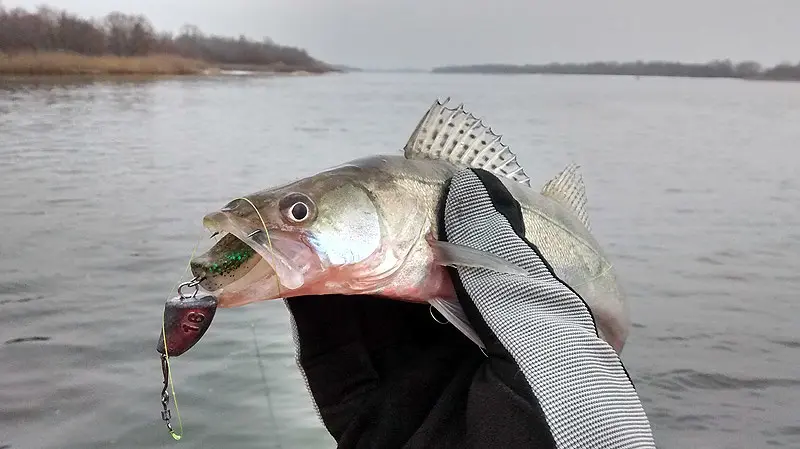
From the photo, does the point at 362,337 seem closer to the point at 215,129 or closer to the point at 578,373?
→ the point at 578,373

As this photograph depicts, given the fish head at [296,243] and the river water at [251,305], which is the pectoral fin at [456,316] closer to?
the fish head at [296,243]

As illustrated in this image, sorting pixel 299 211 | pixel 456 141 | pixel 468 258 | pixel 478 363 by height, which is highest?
pixel 456 141

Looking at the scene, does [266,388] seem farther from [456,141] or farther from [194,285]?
[194,285]

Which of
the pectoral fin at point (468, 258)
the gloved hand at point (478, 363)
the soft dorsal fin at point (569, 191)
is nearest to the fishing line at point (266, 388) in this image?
the gloved hand at point (478, 363)

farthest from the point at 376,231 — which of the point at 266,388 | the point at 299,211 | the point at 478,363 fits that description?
the point at 266,388

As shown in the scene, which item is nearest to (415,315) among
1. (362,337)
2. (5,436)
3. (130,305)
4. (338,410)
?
(362,337)

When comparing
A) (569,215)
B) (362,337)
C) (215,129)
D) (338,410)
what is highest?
(569,215)

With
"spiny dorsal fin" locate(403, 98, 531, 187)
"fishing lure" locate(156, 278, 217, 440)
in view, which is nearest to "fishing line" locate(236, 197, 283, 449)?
"fishing lure" locate(156, 278, 217, 440)
